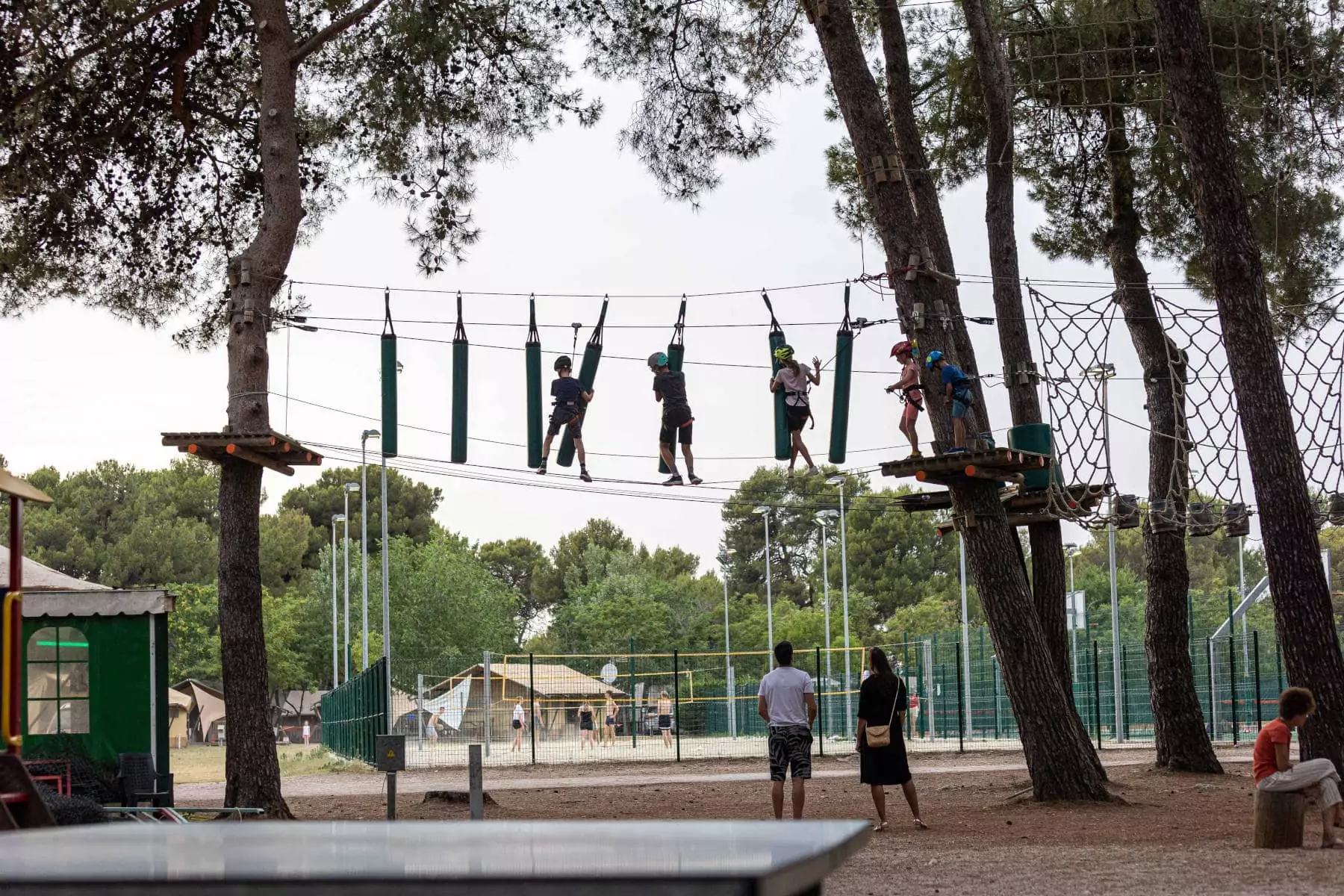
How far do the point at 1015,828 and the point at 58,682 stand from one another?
8.83m

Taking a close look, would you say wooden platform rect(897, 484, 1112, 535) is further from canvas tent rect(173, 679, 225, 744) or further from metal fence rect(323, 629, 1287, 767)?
canvas tent rect(173, 679, 225, 744)

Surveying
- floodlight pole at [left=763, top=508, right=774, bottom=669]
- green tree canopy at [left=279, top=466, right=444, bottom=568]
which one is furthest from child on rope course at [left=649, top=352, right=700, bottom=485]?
green tree canopy at [left=279, top=466, right=444, bottom=568]

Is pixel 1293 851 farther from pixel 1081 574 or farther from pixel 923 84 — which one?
pixel 1081 574

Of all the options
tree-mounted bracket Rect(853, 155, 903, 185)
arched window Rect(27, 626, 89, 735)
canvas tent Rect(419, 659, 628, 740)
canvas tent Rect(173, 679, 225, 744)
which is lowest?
canvas tent Rect(173, 679, 225, 744)

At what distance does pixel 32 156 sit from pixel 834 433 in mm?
9096

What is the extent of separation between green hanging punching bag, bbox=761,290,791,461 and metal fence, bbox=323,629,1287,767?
455 inches

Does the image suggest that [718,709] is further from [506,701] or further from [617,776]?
[617,776]

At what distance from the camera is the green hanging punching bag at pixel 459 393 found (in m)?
14.2

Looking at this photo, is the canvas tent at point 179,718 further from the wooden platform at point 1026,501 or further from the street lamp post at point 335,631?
the wooden platform at point 1026,501

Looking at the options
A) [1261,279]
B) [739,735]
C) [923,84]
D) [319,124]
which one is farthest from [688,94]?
[739,735]

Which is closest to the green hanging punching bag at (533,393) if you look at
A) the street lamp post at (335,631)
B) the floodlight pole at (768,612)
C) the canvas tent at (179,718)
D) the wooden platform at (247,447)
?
the wooden platform at (247,447)

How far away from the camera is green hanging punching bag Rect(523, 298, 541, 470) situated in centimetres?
1436

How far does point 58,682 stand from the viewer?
13.8 m

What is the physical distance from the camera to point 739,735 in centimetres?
3600
